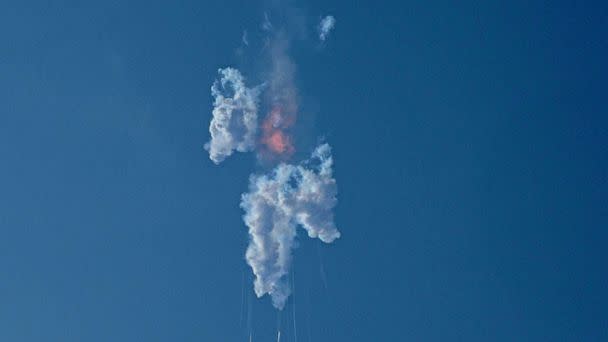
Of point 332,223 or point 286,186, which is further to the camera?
point 332,223

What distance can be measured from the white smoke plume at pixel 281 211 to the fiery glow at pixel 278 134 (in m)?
1.10

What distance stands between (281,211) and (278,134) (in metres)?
5.33

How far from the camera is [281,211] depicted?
184ft

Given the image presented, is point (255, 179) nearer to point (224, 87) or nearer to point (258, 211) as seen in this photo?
point (258, 211)

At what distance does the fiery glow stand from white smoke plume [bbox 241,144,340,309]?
110 cm

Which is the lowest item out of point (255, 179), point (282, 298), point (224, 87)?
point (282, 298)

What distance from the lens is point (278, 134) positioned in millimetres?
54688

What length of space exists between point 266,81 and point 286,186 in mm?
7137

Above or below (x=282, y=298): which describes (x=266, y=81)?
above

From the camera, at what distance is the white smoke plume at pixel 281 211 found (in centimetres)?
5559

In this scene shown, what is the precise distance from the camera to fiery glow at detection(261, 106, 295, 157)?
5428 cm

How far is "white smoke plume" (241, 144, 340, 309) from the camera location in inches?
2189

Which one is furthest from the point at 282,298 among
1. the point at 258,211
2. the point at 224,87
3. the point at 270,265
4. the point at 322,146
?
the point at 224,87

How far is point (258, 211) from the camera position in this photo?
56.8 meters
